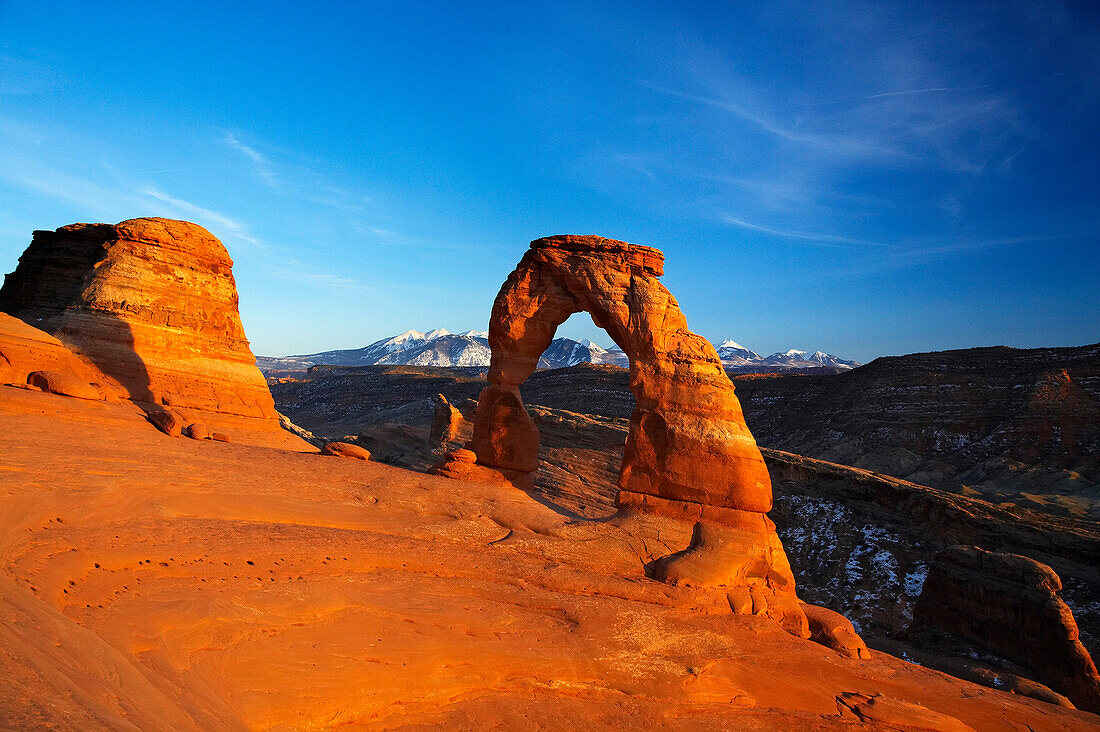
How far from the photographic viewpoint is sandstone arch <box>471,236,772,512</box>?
37.3 feet

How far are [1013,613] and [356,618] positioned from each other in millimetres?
14730

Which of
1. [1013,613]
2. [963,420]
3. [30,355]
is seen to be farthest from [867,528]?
[30,355]

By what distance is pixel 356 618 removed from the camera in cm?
615

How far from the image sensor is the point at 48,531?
19.9 feet

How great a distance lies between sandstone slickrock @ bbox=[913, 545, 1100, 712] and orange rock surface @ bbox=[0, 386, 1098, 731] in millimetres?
4049

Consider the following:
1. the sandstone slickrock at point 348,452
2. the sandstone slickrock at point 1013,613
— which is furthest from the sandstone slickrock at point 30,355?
the sandstone slickrock at point 1013,613

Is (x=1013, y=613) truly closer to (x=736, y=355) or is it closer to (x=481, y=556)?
(x=481, y=556)

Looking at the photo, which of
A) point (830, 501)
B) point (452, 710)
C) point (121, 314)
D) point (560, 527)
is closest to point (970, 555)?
point (830, 501)

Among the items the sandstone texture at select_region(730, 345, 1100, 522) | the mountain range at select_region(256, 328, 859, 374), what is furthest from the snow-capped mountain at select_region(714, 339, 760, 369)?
the sandstone texture at select_region(730, 345, 1100, 522)

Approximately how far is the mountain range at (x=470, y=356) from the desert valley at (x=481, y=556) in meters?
86.4

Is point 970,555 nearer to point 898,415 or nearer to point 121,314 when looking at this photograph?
point 121,314

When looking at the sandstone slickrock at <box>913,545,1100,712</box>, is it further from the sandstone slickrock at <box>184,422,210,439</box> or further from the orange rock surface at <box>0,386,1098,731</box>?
the sandstone slickrock at <box>184,422,210,439</box>

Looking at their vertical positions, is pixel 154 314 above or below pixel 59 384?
above

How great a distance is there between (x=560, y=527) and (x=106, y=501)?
5.91m
